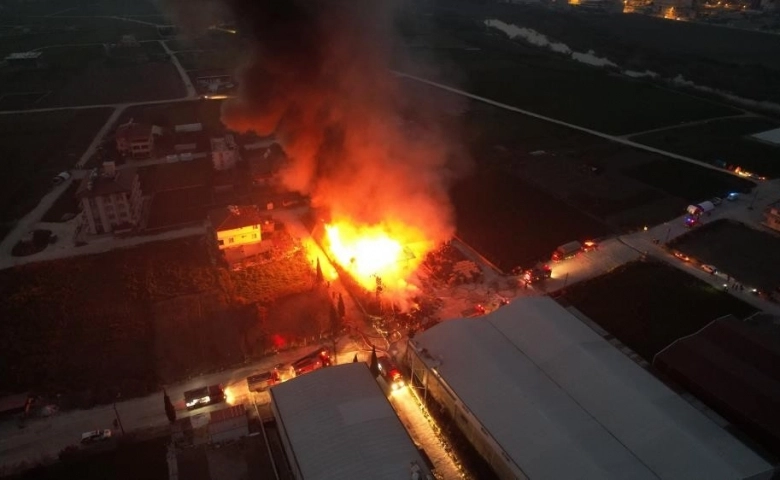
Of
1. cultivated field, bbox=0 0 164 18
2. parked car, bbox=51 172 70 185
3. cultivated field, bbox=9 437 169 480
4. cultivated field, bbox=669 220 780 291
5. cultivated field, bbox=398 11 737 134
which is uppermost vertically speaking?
cultivated field, bbox=0 0 164 18

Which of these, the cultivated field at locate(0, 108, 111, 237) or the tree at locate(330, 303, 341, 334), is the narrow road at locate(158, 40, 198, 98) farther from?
the tree at locate(330, 303, 341, 334)

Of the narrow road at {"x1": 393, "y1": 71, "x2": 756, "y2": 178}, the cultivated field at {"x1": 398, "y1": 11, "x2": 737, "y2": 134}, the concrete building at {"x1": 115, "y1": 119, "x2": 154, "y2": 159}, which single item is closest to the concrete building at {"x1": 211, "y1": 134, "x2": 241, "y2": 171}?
the concrete building at {"x1": 115, "y1": 119, "x2": 154, "y2": 159}

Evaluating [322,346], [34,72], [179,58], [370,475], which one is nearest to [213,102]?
[179,58]

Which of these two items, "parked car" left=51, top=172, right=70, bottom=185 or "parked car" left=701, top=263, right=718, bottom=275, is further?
"parked car" left=51, top=172, right=70, bottom=185

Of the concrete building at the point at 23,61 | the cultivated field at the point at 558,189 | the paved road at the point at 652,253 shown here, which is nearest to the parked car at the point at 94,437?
the cultivated field at the point at 558,189

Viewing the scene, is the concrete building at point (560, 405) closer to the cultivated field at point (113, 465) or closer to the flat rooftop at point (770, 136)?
the cultivated field at point (113, 465)

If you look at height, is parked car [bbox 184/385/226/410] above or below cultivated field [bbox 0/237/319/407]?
above

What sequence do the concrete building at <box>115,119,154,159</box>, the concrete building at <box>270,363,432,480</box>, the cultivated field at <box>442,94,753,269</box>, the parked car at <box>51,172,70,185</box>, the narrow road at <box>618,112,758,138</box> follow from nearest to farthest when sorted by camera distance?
the concrete building at <box>270,363,432,480</box> < the cultivated field at <box>442,94,753,269</box> < the parked car at <box>51,172,70,185</box> < the concrete building at <box>115,119,154,159</box> < the narrow road at <box>618,112,758,138</box>
